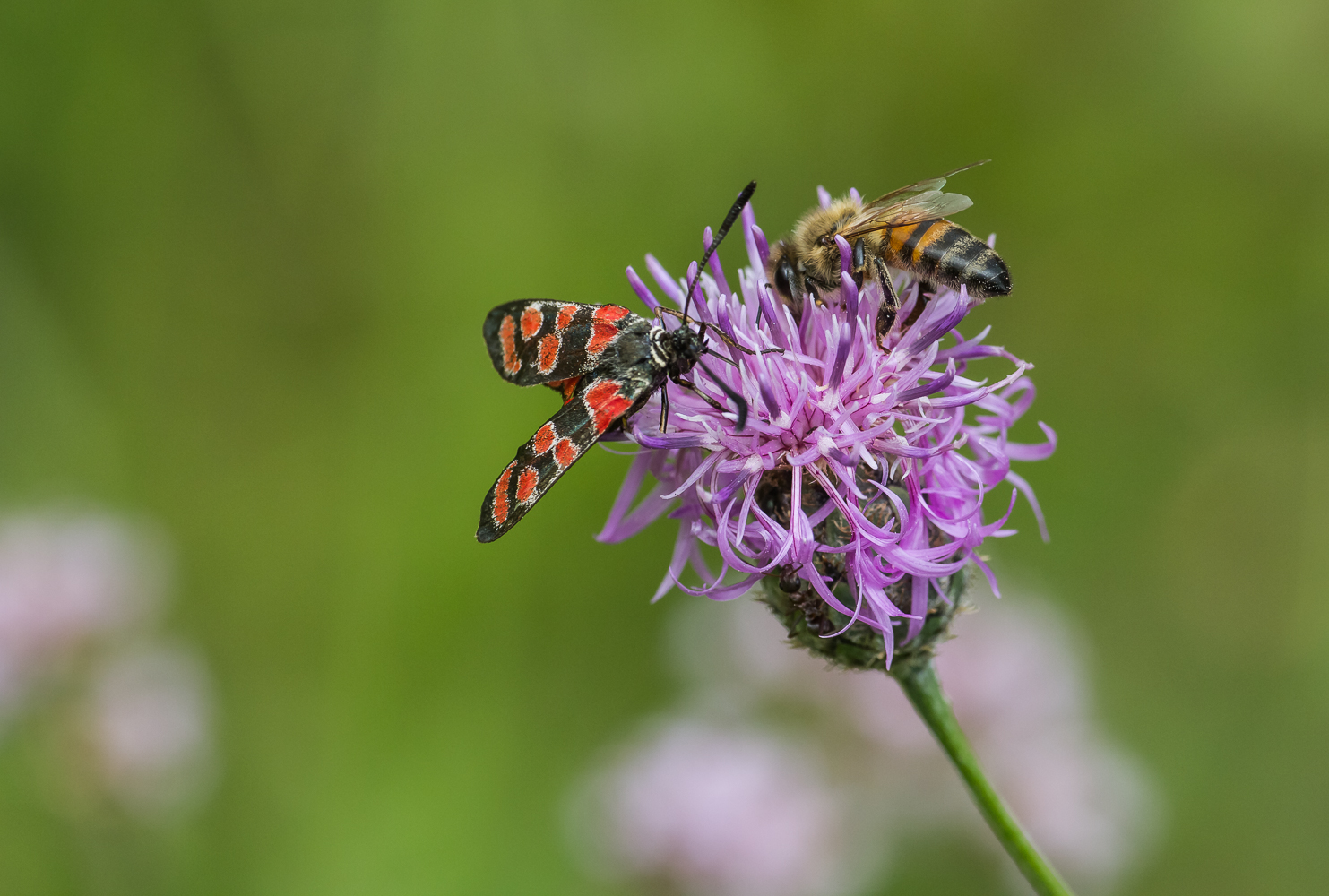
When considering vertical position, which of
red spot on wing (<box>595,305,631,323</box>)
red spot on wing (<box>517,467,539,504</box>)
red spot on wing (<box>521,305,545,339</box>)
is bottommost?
red spot on wing (<box>517,467,539,504</box>)

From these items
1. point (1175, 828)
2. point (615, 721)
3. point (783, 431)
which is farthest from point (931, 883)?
point (783, 431)

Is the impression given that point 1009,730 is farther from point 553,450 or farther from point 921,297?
point 553,450

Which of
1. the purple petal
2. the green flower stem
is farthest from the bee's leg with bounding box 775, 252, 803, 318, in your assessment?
the green flower stem

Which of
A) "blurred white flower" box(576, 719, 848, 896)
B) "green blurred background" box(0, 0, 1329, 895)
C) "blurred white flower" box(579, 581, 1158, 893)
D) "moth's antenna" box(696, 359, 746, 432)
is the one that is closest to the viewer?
"moth's antenna" box(696, 359, 746, 432)

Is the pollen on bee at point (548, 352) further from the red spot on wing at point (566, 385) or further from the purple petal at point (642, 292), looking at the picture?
the purple petal at point (642, 292)

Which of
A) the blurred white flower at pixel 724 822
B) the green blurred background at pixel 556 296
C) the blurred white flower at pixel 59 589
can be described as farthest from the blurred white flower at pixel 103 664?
the blurred white flower at pixel 724 822

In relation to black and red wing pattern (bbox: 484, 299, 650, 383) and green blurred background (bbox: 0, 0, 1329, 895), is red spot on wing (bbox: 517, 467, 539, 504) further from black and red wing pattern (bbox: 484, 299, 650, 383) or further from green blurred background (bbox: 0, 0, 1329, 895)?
green blurred background (bbox: 0, 0, 1329, 895)

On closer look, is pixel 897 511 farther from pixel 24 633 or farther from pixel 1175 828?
pixel 24 633
